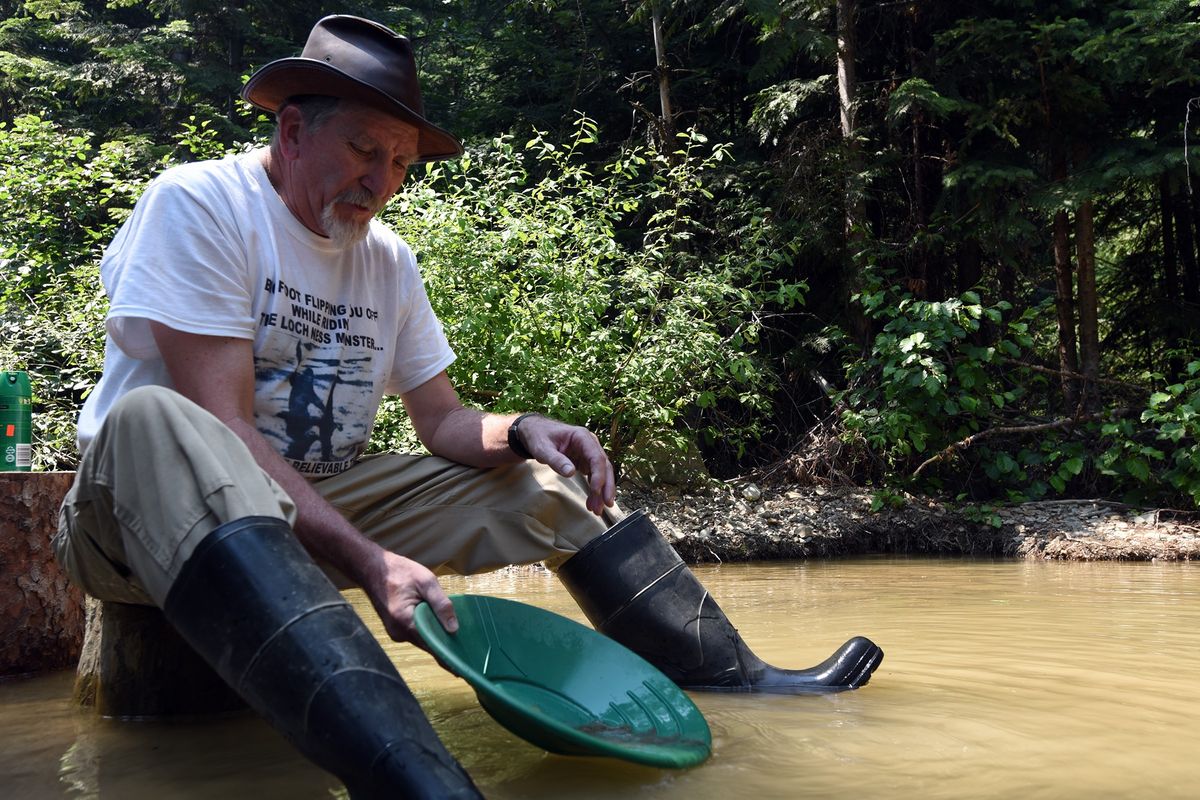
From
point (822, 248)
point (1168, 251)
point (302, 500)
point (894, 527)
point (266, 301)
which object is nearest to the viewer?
point (302, 500)

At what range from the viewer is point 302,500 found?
1.92 metres

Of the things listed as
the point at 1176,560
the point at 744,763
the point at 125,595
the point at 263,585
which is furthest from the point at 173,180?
the point at 1176,560

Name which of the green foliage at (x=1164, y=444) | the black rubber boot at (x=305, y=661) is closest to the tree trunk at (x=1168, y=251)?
the green foliage at (x=1164, y=444)

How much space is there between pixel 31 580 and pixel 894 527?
19.1 feet

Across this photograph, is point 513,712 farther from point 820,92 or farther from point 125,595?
point 820,92

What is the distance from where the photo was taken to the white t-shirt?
80.4 inches

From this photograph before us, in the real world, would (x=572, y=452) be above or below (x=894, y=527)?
above

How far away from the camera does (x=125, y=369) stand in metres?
2.11

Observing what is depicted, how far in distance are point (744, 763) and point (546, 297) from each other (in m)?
4.93

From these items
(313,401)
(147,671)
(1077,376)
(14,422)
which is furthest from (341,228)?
(1077,376)

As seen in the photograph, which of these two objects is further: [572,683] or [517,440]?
[517,440]

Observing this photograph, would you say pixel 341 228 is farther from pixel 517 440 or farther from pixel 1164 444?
pixel 1164 444

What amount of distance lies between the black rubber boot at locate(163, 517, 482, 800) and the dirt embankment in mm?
5321

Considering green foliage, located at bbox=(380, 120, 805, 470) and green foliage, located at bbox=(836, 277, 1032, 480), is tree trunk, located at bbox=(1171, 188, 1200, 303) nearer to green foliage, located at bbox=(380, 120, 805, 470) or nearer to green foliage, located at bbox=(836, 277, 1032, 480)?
green foliage, located at bbox=(836, 277, 1032, 480)
